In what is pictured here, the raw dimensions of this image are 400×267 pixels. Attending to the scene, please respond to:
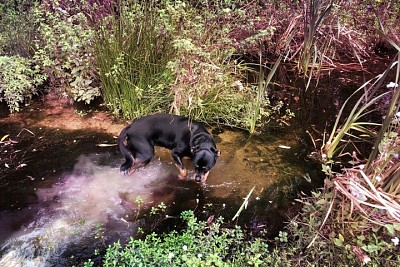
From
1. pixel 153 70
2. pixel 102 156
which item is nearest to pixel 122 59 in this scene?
pixel 153 70

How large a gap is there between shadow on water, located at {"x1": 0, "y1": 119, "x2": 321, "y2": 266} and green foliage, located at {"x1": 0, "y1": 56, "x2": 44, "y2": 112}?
464 millimetres

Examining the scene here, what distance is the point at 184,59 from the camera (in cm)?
→ 402

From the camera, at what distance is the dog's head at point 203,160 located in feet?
10.3

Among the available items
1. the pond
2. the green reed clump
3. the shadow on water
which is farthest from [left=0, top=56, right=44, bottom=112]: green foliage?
the green reed clump

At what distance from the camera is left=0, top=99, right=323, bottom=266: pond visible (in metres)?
2.72

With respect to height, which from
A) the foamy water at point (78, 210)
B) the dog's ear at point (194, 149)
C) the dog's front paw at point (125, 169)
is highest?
the dog's ear at point (194, 149)

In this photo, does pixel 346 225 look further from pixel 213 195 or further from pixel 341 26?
pixel 341 26

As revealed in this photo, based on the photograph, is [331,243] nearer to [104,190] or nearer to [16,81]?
[104,190]

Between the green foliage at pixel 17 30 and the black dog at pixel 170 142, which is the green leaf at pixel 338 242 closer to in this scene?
the black dog at pixel 170 142

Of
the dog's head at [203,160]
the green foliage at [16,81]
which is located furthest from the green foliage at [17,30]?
the dog's head at [203,160]

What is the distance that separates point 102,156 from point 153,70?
1.16m

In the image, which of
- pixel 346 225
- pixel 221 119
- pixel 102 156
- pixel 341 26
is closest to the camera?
pixel 346 225

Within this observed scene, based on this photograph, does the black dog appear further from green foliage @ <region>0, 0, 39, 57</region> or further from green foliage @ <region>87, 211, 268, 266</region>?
green foliage @ <region>0, 0, 39, 57</region>

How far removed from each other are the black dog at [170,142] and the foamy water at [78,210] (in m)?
0.18
